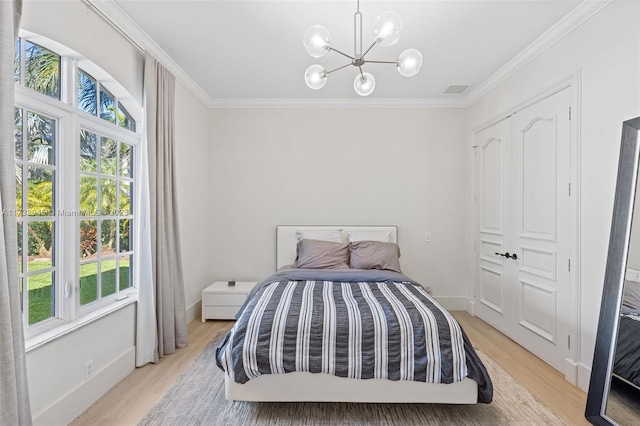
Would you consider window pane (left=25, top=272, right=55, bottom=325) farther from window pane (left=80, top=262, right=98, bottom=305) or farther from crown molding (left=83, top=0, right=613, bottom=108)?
crown molding (left=83, top=0, right=613, bottom=108)

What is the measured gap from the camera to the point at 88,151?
2.30 meters

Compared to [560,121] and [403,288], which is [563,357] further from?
[560,121]

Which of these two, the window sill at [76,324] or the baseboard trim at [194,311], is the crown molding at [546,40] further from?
the baseboard trim at [194,311]

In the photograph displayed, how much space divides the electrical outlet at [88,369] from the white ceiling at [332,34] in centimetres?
245

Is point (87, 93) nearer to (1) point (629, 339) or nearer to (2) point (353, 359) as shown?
(2) point (353, 359)

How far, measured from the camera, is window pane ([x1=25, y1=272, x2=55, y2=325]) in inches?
73.6

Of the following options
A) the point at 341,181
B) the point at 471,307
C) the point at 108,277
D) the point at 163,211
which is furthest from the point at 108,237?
the point at 471,307

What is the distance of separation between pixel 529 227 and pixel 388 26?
91.4 inches

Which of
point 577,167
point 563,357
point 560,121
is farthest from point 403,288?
point 560,121

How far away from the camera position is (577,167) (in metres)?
2.43

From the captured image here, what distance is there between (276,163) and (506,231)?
9.06ft

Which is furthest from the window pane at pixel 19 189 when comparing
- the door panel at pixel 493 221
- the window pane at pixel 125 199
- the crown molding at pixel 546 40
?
the door panel at pixel 493 221

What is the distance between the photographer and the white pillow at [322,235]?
3.98 m

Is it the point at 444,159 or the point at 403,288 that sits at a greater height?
the point at 444,159
